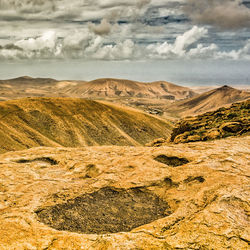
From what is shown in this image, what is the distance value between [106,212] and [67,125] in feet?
316

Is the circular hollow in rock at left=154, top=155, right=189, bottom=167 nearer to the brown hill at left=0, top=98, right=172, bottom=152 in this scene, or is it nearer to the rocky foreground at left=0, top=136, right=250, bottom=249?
the rocky foreground at left=0, top=136, right=250, bottom=249

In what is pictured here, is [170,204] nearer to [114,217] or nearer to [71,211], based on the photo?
[114,217]

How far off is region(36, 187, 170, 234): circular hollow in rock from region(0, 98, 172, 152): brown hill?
208ft

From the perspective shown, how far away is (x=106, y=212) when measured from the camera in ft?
51.4

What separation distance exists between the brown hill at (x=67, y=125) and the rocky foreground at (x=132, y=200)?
5883 cm

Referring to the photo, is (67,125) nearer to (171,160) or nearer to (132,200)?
(171,160)

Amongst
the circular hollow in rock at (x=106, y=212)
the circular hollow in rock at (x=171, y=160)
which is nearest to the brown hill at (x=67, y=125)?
the circular hollow in rock at (x=171, y=160)

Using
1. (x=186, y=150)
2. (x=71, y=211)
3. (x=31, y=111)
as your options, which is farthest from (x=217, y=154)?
(x=31, y=111)

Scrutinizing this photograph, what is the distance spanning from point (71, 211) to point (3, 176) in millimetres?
8584

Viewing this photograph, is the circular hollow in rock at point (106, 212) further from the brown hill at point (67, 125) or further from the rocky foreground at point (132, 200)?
the brown hill at point (67, 125)

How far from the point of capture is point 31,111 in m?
110

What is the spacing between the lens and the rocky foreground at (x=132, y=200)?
1136 cm

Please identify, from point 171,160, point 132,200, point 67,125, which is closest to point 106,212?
point 132,200

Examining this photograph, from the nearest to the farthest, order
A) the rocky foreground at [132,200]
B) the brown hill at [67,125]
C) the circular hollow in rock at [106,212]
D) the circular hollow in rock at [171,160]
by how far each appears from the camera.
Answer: the rocky foreground at [132,200] < the circular hollow in rock at [106,212] < the circular hollow in rock at [171,160] < the brown hill at [67,125]
